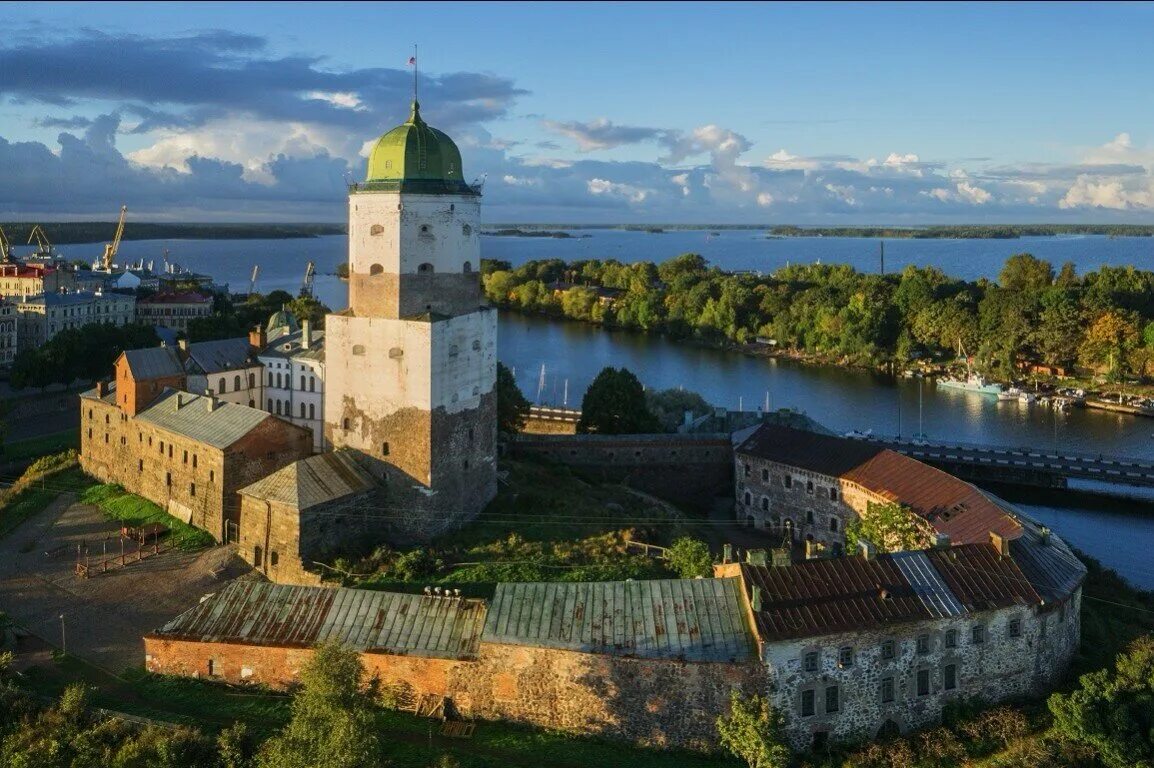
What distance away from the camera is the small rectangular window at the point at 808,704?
1894 centimetres

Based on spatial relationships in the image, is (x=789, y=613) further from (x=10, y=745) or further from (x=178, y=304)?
(x=178, y=304)

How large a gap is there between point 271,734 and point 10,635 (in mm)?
8084

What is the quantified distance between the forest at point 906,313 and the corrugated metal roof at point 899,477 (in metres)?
42.2

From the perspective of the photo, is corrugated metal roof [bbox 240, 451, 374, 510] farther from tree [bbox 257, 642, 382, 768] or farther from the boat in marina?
the boat in marina

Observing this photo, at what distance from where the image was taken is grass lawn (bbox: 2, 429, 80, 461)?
40.6m

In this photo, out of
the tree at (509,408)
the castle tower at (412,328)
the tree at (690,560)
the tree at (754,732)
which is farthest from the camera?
the tree at (509,408)

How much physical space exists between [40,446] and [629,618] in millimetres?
32593

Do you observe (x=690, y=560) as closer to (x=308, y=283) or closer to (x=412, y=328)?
(x=412, y=328)

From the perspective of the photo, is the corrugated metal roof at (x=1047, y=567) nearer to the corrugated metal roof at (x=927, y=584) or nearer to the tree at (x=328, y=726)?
the corrugated metal roof at (x=927, y=584)

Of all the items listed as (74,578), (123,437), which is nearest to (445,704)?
(74,578)

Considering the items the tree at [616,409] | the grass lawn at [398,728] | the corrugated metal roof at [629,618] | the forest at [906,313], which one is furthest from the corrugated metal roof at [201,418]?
the forest at [906,313]

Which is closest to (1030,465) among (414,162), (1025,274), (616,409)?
(616,409)

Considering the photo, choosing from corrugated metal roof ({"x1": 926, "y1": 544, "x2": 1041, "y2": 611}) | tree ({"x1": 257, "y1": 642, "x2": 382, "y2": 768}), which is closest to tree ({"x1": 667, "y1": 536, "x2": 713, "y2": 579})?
corrugated metal roof ({"x1": 926, "y1": 544, "x2": 1041, "y2": 611})

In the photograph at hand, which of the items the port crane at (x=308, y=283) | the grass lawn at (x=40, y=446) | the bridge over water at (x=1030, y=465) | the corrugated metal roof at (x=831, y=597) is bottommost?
the bridge over water at (x=1030, y=465)
